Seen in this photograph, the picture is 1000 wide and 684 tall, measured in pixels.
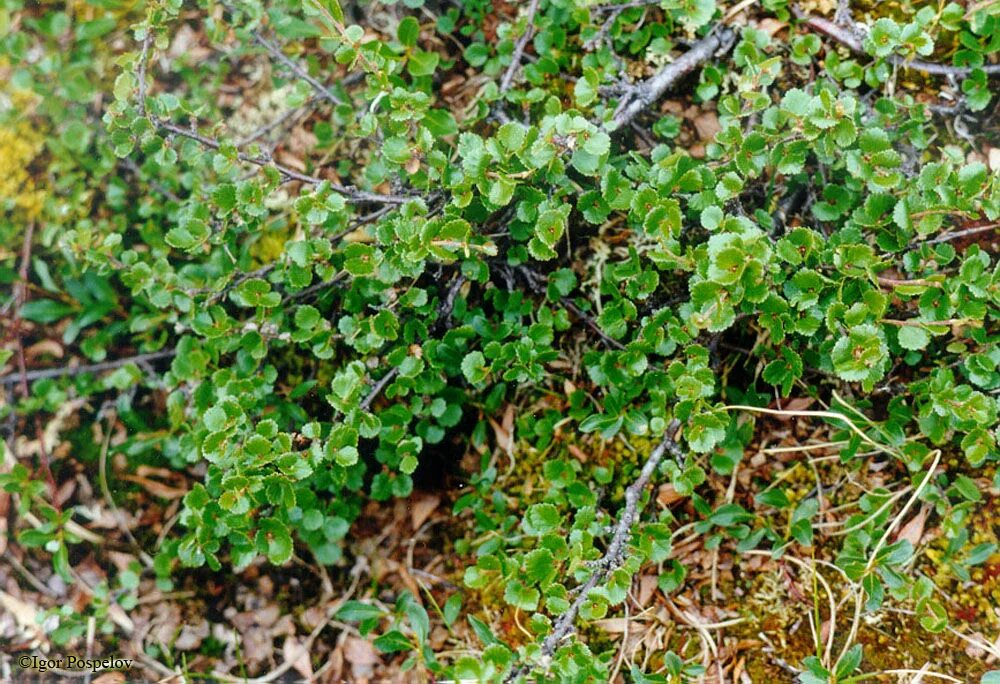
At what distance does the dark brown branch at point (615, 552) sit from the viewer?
1841 millimetres

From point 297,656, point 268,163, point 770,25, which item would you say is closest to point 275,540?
point 297,656

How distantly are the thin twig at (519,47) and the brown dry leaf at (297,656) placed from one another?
1840mm

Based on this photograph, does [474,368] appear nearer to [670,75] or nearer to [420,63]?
[420,63]

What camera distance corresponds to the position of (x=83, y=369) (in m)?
2.68

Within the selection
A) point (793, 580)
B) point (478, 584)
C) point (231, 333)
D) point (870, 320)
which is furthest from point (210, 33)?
point (793, 580)

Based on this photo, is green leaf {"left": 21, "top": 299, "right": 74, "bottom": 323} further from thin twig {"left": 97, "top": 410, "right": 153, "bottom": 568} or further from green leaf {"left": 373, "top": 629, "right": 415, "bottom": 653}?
green leaf {"left": 373, "top": 629, "right": 415, "bottom": 653}

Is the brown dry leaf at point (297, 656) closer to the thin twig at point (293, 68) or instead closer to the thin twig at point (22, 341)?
the thin twig at point (22, 341)

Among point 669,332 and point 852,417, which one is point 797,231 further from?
point 852,417

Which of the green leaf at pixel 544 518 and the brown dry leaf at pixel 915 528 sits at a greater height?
the green leaf at pixel 544 518

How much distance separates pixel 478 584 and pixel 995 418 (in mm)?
1314

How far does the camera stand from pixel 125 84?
198 centimetres

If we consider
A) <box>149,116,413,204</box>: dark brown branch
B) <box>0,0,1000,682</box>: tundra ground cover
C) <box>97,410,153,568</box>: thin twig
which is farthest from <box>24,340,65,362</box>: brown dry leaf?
<box>149,116,413,204</box>: dark brown branch

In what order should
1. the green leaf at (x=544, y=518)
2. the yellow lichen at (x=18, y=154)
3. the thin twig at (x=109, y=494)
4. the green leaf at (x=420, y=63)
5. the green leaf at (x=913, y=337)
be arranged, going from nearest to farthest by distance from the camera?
the green leaf at (x=913, y=337) → the green leaf at (x=544, y=518) → the green leaf at (x=420, y=63) → the thin twig at (x=109, y=494) → the yellow lichen at (x=18, y=154)

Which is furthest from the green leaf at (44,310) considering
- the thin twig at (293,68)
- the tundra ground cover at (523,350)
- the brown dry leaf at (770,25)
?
the brown dry leaf at (770,25)
